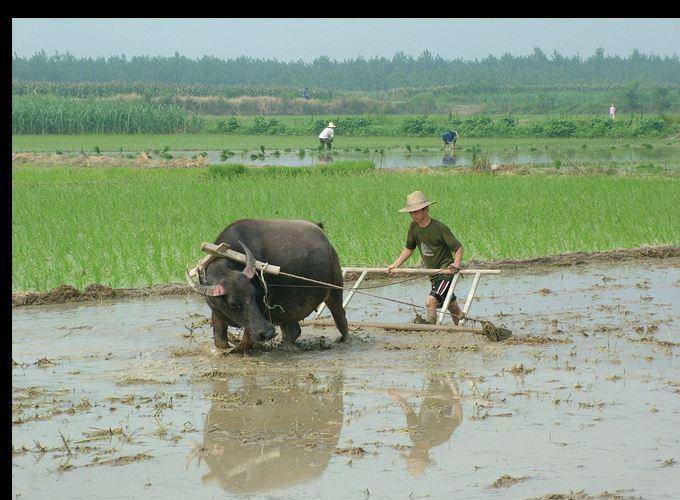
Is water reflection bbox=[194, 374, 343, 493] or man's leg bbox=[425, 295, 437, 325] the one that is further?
man's leg bbox=[425, 295, 437, 325]

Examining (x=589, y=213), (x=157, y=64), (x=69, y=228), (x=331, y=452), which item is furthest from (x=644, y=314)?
(x=157, y=64)

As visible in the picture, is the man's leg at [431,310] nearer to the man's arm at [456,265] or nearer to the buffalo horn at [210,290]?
the man's arm at [456,265]

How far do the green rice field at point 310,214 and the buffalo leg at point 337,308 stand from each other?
273cm

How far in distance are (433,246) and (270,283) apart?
1356mm

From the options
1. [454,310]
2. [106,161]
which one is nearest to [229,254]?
[454,310]

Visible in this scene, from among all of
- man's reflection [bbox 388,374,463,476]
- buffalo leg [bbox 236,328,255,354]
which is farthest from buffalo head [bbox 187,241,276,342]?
man's reflection [bbox 388,374,463,476]

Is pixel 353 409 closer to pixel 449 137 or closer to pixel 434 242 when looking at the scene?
pixel 434 242

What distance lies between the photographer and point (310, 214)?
13227 mm

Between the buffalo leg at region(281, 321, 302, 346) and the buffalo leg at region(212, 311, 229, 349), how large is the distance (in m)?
0.44

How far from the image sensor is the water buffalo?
6574 mm

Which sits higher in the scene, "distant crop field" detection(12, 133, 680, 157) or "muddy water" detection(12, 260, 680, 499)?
"muddy water" detection(12, 260, 680, 499)

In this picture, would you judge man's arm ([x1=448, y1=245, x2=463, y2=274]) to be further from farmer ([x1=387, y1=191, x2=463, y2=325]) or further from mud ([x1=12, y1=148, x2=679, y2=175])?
mud ([x1=12, y1=148, x2=679, y2=175])

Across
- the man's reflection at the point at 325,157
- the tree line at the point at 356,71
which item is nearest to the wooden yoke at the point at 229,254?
the man's reflection at the point at 325,157

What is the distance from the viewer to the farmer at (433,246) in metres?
7.49
